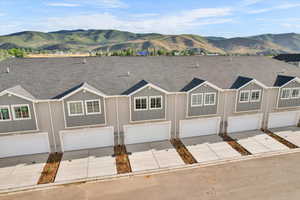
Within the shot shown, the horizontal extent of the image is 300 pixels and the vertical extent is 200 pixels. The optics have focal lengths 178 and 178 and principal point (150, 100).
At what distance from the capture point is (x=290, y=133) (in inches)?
772

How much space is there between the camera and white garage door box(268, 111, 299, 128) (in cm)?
2066

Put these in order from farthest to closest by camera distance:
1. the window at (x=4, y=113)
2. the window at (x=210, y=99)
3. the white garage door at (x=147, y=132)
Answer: the window at (x=210, y=99) < the white garage door at (x=147, y=132) < the window at (x=4, y=113)

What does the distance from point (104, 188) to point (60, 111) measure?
7.53m

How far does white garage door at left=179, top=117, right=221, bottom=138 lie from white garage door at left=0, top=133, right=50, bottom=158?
12768 mm

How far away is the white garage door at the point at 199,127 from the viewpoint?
18.3 meters

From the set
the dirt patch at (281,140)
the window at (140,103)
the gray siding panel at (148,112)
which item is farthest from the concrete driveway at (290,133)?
the window at (140,103)

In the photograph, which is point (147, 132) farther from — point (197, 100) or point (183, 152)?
point (197, 100)

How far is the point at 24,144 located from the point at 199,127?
53.6ft

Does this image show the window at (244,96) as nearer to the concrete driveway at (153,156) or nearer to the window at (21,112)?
the concrete driveway at (153,156)

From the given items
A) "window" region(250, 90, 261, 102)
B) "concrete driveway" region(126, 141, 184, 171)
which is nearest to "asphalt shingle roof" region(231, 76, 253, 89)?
"window" region(250, 90, 261, 102)

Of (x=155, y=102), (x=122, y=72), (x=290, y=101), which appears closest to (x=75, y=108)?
(x=122, y=72)

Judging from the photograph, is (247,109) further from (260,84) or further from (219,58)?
(219,58)

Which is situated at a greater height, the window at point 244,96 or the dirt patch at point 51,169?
the window at point 244,96

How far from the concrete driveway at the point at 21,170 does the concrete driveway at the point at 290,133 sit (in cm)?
2301
